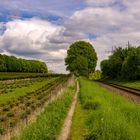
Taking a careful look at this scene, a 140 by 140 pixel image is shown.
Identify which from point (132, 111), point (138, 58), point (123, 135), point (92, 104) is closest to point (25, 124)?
point (123, 135)

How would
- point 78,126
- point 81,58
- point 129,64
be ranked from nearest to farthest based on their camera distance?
point 78,126 < point 129,64 < point 81,58

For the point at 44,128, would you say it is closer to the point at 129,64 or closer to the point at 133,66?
the point at 133,66

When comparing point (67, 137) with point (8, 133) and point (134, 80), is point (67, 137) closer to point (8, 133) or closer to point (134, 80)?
point (8, 133)

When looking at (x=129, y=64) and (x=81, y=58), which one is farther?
(x=81, y=58)

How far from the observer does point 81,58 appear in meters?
136

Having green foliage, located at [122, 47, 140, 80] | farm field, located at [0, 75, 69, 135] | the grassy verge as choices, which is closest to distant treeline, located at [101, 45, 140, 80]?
green foliage, located at [122, 47, 140, 80]

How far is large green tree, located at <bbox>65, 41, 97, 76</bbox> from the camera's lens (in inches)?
5325

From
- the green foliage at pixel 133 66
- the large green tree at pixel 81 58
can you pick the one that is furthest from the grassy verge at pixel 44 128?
the large green tree at pixel 81 58

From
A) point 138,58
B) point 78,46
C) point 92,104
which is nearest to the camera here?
point 92,104

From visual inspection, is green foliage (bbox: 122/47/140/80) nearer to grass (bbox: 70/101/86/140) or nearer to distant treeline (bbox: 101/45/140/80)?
distant treeline (bbox: 101/45/140/80)

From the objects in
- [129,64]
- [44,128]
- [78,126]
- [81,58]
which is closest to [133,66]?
[129,64]

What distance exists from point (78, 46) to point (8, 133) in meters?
135

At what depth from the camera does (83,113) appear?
26.5 meters

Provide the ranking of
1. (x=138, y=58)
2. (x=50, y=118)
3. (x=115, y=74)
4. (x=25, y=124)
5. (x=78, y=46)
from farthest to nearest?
(x=78, y=46), (x=115, y=74), (x=138, y=58), (x=50, y=118), (x=25, y=124)
